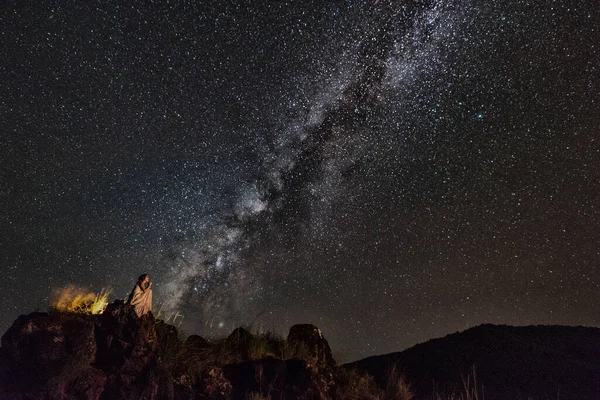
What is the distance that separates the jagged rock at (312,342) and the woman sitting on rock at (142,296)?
359 centimetres

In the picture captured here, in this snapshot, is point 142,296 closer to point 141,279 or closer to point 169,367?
point 141,279

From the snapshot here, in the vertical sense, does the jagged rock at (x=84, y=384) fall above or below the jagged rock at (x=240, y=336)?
below

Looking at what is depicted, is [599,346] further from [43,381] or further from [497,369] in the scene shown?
[43,381]

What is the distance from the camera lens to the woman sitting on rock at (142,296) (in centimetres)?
920

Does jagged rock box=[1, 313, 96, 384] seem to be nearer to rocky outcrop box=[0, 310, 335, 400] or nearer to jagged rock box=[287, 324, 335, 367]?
rocky outcrop box=[0, 310, 335, 400]

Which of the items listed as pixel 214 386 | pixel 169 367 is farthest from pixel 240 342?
pixel 169 367

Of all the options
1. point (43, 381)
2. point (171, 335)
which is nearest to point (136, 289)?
point (171, 335)

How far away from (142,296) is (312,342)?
14.1 ft

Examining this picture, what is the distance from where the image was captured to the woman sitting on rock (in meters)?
9.20

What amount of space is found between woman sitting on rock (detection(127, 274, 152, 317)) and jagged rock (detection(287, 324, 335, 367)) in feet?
11.8

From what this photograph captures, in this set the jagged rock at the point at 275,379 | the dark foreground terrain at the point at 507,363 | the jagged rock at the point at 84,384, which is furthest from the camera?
the dark foreground terrain at the point at 507,363

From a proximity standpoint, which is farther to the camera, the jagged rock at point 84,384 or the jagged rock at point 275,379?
the jagged rock at point 275,379

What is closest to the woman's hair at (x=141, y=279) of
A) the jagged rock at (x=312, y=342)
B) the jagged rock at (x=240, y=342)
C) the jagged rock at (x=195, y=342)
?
the jagged rock at (x=195, y=342)

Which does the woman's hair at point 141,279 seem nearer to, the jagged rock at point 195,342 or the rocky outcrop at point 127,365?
the rocky outcrop at point 127,365
